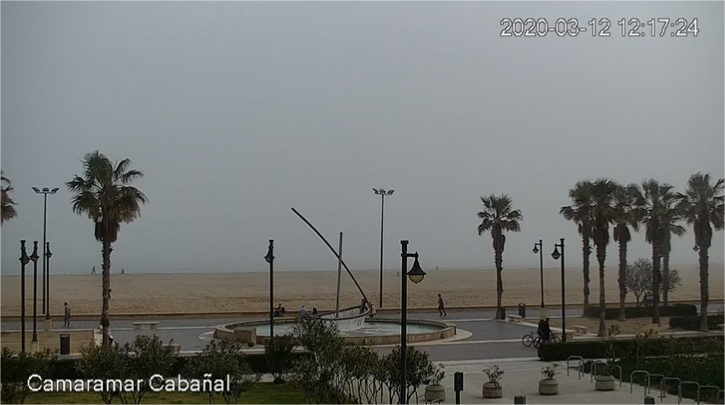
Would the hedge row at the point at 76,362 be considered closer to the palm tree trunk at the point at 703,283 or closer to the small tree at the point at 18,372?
the small tree at the point at 18,372

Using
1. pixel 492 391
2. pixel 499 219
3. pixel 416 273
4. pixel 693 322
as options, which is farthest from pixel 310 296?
pixel 416 273

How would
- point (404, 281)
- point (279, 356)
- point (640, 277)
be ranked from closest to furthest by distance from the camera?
point (404, 281), point (279, 356), point (640, 277)

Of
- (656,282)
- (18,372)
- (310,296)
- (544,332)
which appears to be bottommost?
(310,296)

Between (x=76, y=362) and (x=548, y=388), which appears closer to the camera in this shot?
(x=76, y=362)

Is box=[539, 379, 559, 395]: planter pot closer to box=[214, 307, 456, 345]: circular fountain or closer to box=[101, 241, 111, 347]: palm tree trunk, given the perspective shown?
box=[214, 307, 456, 345]: circular fountain

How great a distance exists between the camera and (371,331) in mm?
29047

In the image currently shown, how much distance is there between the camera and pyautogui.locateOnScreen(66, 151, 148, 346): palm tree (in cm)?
2277

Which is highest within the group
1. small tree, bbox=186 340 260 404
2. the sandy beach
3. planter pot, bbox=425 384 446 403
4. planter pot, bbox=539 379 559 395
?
small tree, bbox=186 340 260 404

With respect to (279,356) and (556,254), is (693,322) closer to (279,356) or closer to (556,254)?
(556,254)

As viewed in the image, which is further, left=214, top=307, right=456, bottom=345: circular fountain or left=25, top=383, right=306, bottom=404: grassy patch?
left=214, top=307, right=456, bottom=345: circular fountain

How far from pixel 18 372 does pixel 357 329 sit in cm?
1647

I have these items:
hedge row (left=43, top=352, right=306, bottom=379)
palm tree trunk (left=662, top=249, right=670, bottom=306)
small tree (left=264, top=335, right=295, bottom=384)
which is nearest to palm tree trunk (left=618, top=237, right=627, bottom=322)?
palm tree trunk (left=662, top=249, right=670, bottom=306)

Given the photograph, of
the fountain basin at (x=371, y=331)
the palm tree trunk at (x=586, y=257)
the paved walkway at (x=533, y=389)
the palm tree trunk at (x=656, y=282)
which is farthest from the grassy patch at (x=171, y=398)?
the palm tree trunk at (x=656, y=282)

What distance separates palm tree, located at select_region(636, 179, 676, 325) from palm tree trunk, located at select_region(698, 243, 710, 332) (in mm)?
2664
